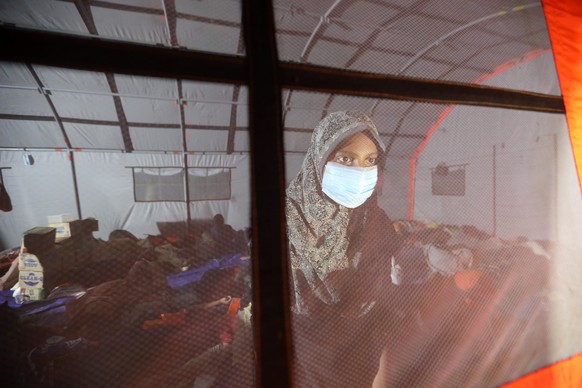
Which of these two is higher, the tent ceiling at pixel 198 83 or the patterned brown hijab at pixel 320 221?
the tent ceiling at pixel 198 83

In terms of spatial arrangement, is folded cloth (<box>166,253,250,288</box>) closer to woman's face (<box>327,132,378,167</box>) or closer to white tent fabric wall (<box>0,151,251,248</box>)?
white tent fabric wall (<box>0,151,251,248</box>)

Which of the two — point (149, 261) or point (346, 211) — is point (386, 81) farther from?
point (149, 261)

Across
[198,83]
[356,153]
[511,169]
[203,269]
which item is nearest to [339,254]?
[356,153]

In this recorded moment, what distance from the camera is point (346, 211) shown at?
0.78 metres

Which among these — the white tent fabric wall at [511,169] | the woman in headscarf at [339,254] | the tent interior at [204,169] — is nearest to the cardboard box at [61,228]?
the tent interior at [204,169]

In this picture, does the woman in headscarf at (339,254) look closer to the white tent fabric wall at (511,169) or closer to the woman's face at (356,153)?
the woman's face at (356,153)

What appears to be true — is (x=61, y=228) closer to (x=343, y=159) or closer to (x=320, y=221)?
(x=320, y=221)

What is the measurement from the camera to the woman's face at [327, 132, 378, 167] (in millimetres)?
748

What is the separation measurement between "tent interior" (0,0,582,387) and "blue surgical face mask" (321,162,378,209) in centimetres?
10

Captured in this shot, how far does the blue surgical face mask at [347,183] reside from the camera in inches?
30.5

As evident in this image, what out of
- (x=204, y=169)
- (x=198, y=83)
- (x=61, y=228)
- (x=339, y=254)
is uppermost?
(x=198, y=83)

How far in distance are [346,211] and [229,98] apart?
50 centimetres

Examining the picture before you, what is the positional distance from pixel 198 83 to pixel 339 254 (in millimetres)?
601

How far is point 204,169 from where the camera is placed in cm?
45
